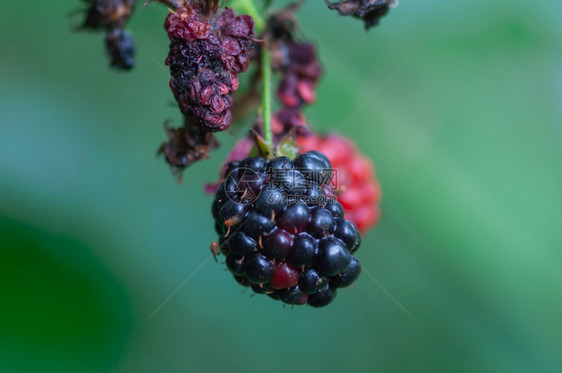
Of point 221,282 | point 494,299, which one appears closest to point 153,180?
point 221,282

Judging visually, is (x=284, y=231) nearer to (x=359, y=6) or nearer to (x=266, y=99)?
(x=266, y=99)

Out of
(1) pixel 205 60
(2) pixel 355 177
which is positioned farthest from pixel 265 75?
(2) pixel 355 177

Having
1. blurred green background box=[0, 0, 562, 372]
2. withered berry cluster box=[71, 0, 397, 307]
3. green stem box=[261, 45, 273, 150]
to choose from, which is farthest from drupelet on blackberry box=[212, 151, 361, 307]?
blurred green background box=[0, 0, 562, 372]

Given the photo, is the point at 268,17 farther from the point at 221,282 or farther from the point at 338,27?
the point at 221,282

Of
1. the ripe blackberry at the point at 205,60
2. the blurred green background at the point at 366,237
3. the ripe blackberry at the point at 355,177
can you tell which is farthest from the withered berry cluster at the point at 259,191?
the blurred green background at the point at 366,237

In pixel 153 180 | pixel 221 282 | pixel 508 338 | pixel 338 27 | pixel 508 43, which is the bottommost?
pixel 221 282
